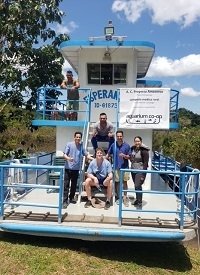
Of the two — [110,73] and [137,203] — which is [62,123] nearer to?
[110,73]

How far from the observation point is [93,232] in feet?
22.7

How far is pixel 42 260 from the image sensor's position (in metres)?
6.81

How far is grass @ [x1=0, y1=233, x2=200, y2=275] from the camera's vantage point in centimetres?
664

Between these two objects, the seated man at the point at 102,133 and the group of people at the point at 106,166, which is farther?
the seated man at the point at 102,133

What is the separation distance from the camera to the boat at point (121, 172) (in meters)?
7.07

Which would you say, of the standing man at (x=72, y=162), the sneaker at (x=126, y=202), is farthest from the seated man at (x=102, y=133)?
the sneaker at (x=126, y=202)

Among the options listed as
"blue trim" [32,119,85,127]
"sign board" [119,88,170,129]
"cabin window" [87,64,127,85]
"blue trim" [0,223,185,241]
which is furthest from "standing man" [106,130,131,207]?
"cabin window" [87,64,127,85]

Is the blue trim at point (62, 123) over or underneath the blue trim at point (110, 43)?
underneath

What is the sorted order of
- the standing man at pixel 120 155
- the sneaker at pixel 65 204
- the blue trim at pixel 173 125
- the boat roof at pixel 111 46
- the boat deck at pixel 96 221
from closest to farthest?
the boat deck at pixel 96 221, the sneaker at pixel 65 204, the standing man at pixel 120 155, the blue trim at pixel 173 125, the boat roof at pixel 111 46

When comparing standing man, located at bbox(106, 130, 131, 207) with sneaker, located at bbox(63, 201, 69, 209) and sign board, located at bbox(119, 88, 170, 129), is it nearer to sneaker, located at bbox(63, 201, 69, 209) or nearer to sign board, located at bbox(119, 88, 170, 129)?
sneaker, located at bbox(63, 201, 69, 209)

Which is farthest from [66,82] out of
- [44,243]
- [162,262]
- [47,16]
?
[162,262]

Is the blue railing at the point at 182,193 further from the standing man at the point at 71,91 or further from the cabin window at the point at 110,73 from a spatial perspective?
the cabin window at the point at 110,73

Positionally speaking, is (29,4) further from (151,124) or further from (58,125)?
(151,124)

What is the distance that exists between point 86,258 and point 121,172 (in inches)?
67.7
